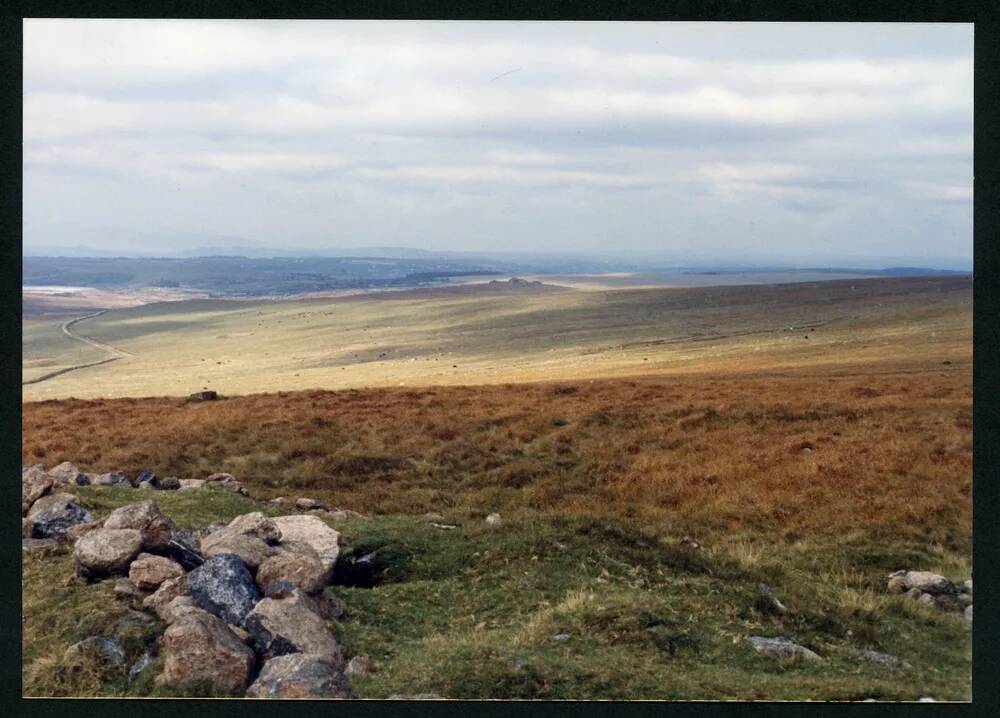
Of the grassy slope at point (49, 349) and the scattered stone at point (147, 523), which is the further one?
the grassy slope at point (49, 349)

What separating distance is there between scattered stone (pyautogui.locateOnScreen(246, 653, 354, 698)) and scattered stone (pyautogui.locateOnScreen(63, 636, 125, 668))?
142 centimetres

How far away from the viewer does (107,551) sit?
34.7ft

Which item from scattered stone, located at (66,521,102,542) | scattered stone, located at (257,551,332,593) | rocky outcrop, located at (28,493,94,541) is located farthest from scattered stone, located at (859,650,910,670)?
rocky outcrop, located at (28,493,94,541)

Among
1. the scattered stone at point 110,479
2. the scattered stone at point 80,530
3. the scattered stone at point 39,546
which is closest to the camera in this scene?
the scattered stone at point 39,546

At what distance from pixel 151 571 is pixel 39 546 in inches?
76.3

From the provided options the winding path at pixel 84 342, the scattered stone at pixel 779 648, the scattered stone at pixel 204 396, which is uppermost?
the winding path at pixel 84 342

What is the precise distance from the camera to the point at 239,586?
10.2 m

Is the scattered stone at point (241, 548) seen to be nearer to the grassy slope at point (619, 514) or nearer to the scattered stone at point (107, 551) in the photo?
the scattered stone at point (107, 551)

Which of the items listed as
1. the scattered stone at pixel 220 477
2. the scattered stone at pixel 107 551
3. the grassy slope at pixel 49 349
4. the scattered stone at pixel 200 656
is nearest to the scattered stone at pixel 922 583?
the scattered stone at pixel 200 656

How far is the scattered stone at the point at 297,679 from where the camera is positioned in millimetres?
9641

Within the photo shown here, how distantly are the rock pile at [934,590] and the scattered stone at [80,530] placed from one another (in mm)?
9288

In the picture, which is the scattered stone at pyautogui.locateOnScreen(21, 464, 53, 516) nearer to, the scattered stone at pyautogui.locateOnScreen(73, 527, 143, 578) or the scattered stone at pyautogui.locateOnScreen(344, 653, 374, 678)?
the scattered stone at pyautogui.locateOnScreen(73, 527, 143, 578)

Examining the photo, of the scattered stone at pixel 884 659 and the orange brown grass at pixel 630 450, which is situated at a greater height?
the orange brown grass at pixel 630 450

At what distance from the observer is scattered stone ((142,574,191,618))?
33.1 ft
